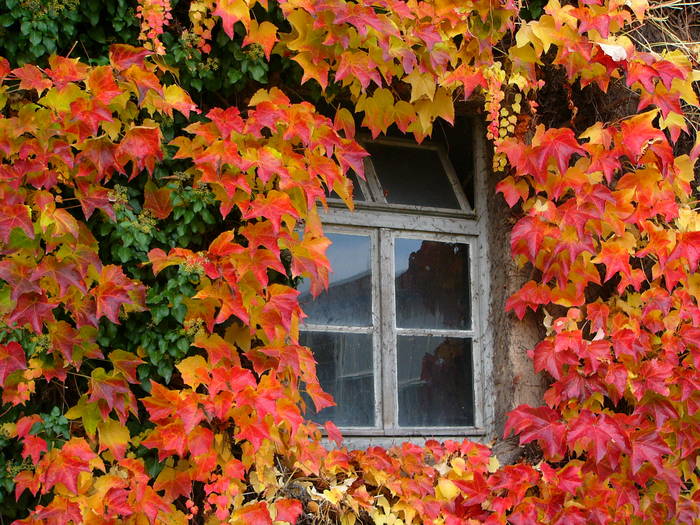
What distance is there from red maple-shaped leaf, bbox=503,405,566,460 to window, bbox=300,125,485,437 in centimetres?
22

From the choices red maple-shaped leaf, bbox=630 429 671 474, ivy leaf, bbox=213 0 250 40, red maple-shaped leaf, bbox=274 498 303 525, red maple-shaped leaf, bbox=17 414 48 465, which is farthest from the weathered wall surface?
red maple-shaped leaf, bbox=17 414 48 465

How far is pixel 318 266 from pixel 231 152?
413 millimetres

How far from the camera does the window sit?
3.00 meters

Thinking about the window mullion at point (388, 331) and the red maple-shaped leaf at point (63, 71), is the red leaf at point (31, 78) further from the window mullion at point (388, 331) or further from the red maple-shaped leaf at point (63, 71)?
the window mullion at point (388, 331)

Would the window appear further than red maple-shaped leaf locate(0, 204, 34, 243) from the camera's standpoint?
Yes

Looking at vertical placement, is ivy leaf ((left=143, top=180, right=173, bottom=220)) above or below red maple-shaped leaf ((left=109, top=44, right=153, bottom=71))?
below

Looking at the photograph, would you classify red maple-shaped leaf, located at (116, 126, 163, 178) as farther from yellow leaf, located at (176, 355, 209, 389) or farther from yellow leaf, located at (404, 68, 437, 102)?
yellow leaf, located at (404, 68, 437, 102)

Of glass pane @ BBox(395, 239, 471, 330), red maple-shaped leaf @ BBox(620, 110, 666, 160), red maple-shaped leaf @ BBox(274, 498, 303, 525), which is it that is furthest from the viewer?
glass pane @ BBox(395, 239, 471, 330)

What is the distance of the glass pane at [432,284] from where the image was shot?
3145 mm

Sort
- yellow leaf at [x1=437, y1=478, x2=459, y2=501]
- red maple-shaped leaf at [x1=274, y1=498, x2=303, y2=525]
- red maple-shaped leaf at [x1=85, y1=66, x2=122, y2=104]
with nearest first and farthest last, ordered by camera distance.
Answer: red maple-shaped leaf at [x1=85, y1=66, x2=122, y2=104]
red maple-shaped leaf at [x1=274, y1=498, x2=303, y2=525]
yellow leaf at [x1=437, y1=478, x2=459, y2=501]

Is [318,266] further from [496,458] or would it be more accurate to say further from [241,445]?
[496,458]

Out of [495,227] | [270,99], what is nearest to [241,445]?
[270,99]

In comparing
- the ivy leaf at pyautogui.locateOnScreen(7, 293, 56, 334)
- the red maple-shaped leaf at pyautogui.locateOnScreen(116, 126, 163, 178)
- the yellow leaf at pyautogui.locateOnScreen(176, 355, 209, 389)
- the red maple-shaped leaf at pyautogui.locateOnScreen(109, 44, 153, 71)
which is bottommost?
the yellow leaf at pyautogui.locateOnScreen(176, 355, 209, 389)

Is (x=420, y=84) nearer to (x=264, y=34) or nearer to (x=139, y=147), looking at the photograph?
(x=264, y=34)
